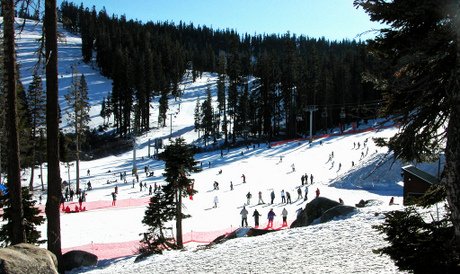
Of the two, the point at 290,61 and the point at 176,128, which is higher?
the point at 290,61

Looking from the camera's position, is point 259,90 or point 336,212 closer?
point 336,212

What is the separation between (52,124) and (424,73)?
303 inches

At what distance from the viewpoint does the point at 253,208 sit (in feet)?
98.3

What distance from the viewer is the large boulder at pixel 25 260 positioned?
18.7 feet

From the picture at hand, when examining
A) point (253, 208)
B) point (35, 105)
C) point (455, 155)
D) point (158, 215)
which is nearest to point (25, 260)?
point (455, 155)

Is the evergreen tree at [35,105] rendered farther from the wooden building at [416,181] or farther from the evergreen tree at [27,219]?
the wooden building at [416,181]

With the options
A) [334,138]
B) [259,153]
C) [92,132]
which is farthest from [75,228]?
[92,132]

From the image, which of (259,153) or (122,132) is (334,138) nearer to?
(259,153)

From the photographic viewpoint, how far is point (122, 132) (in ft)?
267

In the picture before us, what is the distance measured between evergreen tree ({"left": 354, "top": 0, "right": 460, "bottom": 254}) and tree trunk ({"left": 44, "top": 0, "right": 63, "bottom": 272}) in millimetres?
6687

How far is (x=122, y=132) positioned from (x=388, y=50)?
79339 millimetres

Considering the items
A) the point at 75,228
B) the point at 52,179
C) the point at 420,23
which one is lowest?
the point at 75,228

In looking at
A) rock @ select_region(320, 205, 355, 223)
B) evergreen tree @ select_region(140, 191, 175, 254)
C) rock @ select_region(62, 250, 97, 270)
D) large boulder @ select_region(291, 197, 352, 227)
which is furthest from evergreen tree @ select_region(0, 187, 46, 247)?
large boulder @ select_region(291, 197, 352, 227)

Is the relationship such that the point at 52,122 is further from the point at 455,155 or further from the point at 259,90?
the point at 259,90
